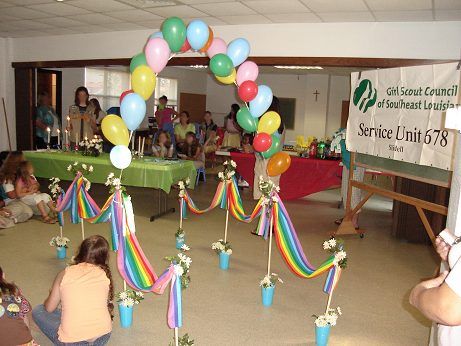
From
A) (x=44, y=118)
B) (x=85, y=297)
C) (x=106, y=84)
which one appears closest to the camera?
(x=85, y=297)

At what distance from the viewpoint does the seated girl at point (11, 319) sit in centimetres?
201

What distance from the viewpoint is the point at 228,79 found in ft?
13.6

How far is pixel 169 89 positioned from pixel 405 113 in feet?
33.2

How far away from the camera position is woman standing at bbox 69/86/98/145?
7.00 metres

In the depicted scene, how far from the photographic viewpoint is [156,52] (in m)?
3.63

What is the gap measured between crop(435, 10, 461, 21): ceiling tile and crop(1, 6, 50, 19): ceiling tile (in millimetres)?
5147

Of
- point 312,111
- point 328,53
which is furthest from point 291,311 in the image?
point 312,111

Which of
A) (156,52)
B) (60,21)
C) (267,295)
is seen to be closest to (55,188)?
(156,52)

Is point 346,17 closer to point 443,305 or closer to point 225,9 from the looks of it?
point 225,9

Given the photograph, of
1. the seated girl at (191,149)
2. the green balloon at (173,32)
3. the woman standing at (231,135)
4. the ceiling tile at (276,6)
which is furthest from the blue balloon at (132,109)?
the woman standing at (231,135)

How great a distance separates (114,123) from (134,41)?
4.00 metres

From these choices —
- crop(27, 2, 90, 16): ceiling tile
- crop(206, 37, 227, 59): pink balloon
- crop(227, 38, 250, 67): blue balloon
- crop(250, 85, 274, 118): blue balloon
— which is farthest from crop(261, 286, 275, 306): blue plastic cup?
crop(27, 2, 90, 16): ceiling tile

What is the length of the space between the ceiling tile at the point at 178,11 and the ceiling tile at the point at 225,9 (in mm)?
136

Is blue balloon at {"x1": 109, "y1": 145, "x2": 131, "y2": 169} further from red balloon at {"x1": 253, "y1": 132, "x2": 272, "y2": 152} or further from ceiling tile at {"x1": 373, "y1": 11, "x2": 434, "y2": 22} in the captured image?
ceiling tile at {"x1": 373, "y1": 11, "x2": 434, "y2": 22}
